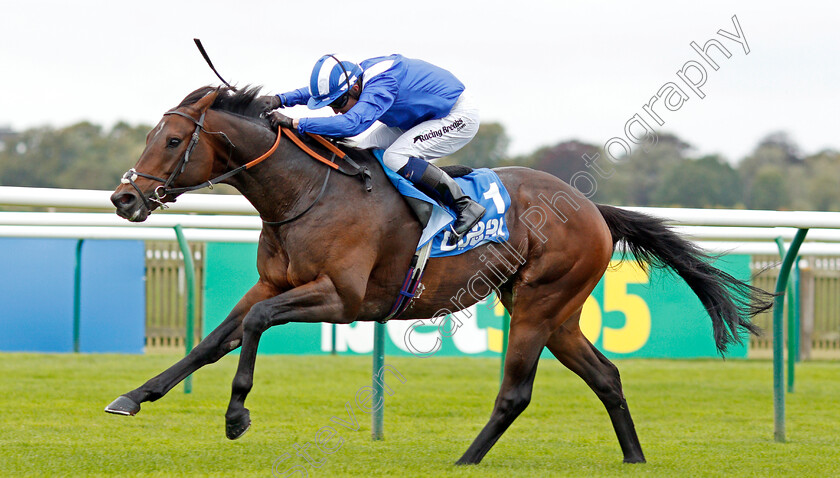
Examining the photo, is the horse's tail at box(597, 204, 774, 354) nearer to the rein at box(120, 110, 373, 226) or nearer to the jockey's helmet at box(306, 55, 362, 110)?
the rein at box(120, 110, 373, 226)

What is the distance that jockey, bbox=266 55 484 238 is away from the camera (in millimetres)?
4234

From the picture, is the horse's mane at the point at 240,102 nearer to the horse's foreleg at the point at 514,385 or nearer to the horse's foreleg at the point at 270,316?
the horse's foreleg at the point at 270,316

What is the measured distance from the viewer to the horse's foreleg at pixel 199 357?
3.87m

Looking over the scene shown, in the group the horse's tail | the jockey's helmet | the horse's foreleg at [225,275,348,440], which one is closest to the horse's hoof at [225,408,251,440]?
the horse's foreleg at [225,275,348,440]

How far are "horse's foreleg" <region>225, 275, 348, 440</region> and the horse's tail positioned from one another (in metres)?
1.81

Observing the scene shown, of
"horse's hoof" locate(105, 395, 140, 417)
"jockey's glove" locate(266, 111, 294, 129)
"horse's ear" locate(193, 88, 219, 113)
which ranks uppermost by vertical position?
"horse's ear" locate(193, 88, 219, 113)

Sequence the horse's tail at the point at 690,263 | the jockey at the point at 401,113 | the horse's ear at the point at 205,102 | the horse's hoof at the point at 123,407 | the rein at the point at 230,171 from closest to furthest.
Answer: the horse's hoof at the point at 123,407 < the rein at the point at 230,171 < the horse's ear at the point at 205,102 < the jockey at the point at 401,113 < the horse's tail at the point at 690,263

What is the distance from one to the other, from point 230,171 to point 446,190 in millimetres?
1000

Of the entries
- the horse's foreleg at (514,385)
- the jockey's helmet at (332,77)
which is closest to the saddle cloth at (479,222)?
the jockey's helmet at (332,77)

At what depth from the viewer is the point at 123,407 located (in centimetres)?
382

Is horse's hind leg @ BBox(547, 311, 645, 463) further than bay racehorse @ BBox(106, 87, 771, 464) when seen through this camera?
Yes

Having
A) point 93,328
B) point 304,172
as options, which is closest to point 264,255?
point 304,172

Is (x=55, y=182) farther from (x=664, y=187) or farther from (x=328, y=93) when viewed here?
(x=328, y=93)

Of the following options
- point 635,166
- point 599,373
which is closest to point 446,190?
point 599,373
